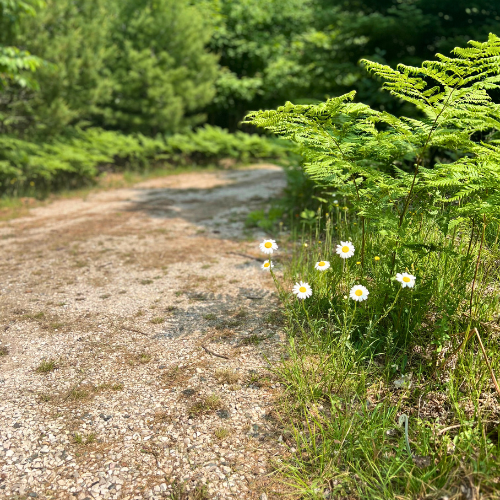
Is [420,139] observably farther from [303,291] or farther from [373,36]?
[373,36]

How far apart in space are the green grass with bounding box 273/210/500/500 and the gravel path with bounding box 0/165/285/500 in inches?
9.3

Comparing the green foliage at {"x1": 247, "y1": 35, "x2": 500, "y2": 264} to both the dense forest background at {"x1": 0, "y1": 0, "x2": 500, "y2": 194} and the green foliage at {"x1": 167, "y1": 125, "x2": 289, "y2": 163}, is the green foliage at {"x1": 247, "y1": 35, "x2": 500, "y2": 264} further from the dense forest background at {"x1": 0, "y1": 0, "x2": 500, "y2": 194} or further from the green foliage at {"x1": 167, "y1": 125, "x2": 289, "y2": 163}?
the green foliage at {"x1": 167, "y1": 125, "x2": 289, "y2": 163}

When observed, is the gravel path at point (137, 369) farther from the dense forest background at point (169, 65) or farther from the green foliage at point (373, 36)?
the dense forest background at point (169, 65)

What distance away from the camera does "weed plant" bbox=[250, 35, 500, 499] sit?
201cm

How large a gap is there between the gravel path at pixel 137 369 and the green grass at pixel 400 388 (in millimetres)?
235

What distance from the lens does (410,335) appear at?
2.70 meters

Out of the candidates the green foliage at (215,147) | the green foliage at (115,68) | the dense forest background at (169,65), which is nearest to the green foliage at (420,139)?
the dense forest background at (169,65)

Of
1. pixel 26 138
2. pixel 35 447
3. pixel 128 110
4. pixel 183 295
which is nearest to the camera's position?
pixel 35 447

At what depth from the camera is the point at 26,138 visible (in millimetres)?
9211

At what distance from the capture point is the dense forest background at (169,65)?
275 inches

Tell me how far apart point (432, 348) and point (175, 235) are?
4053 mm

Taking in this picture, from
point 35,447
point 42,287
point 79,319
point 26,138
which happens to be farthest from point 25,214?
point 35,447

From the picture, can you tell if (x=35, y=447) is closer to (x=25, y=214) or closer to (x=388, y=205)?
(x=388, y=205)

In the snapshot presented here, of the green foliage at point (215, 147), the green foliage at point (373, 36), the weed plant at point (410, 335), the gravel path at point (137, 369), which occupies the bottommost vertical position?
the green foliage at point (215, 147)
